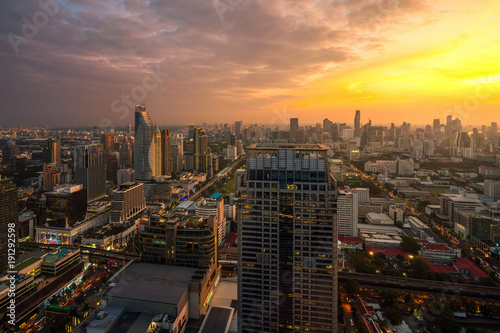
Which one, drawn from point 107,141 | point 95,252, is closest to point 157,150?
point 107,141

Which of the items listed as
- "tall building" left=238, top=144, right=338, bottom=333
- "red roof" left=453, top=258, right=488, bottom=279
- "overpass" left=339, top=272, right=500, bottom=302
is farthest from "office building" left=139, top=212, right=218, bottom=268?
"red roof" left=453, top=258, right=488, bottom=279

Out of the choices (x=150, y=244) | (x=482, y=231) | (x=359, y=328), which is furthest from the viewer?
(x=482, y=231)

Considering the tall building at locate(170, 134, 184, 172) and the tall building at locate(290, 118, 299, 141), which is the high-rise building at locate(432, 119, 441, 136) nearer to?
the tall building at locate(290, 118, 299, 141)

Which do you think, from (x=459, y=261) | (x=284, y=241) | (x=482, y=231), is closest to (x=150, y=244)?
(x=284, y=241)

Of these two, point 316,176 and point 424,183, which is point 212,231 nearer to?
point 316,176

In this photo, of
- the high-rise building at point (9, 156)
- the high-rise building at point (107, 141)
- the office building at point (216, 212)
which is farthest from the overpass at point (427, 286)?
the high-rise building at point (107, 141)

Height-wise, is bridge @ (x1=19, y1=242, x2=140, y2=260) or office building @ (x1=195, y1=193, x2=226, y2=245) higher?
office building @ (x1=195, y1=193, x2=226, y2=245)
